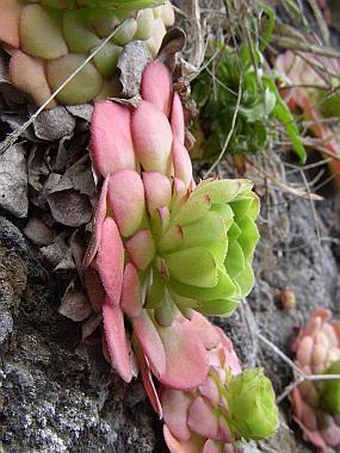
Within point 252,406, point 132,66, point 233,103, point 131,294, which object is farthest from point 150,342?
point 233,103

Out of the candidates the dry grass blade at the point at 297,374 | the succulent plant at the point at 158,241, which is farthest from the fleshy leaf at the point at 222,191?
the dry grass blade at the point at 297,374

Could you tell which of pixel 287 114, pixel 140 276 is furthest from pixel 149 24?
pixel 287 114

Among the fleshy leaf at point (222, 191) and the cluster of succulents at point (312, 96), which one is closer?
the fleshy leaf at point (222, 191)

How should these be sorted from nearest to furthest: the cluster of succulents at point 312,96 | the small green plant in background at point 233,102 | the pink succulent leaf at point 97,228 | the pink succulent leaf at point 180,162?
the pink succulent leaf at point 97,228
the pink succulent leaf at point 180,162
the small green plant in background at point 233,102
the cluster of succulents at point 312,96

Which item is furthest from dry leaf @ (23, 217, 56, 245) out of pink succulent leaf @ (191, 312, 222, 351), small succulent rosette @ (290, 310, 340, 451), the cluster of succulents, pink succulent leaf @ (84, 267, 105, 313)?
the cluster of succulents

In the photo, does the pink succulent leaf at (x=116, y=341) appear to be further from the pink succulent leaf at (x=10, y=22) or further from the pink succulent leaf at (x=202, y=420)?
the pink succulent leaf at (x=10, y=22)

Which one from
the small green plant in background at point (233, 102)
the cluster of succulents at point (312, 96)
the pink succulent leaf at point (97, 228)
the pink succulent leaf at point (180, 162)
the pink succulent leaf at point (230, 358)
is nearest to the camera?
the pink succulent leaf at point (97, 228)

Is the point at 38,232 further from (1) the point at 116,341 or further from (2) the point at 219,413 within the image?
(2) the point at 219,413

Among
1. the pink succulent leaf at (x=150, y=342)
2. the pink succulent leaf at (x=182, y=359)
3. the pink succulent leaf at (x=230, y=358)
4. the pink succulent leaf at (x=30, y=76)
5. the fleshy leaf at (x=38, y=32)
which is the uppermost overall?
the fleshy leaf at (x=38, y=32)
